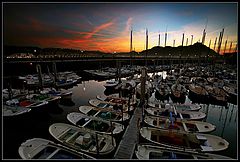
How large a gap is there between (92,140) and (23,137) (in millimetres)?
6418

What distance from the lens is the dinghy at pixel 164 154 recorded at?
23.7ft

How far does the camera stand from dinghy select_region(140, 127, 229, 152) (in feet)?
27.0

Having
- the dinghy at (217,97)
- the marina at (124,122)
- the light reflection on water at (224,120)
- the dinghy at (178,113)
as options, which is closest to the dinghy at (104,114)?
the marina at (124,122)

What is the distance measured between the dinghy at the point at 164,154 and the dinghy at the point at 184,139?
1.79 feet

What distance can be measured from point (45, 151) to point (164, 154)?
6.27 m

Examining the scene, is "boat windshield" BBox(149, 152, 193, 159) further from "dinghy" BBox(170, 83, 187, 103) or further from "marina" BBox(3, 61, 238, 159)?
"dinghy" BBox(170, 83, 187, 103)

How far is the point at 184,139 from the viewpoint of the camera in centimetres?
901

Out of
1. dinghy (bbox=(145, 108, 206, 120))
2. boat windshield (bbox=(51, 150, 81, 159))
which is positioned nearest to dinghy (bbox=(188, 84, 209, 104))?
dinghy (bbox=(145, 108, 206, 120))

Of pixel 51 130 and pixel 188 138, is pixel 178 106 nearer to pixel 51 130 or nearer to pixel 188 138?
pixel 188 138

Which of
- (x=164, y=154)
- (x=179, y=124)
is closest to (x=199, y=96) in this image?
(x=179, y=124)

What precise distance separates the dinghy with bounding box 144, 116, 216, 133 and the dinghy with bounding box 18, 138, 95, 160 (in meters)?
5.80

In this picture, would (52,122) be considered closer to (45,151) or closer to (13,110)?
(13,110)

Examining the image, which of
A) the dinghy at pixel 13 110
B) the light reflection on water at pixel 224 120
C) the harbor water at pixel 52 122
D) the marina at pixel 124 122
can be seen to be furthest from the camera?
the dinghy at pixel 13 110

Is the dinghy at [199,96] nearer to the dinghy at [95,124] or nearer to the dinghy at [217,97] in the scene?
the dinghy at [217,97]
